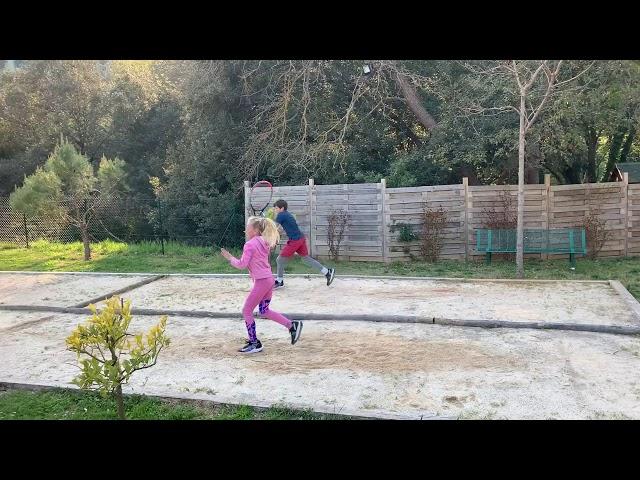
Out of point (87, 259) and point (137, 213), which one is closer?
point (87, 259)

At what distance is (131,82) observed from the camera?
83.1 ft

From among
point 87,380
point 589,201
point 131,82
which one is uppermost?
point 131,82

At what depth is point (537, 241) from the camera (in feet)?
43.1

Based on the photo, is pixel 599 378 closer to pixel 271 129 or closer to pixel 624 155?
pixel 271 129

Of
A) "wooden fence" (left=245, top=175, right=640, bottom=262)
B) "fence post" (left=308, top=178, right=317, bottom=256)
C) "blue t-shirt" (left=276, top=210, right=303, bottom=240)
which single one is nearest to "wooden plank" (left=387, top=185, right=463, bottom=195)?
"wooden fence" (left=245, top=175, right=640, bottom=262)

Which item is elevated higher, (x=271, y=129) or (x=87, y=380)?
(x=271, y=129)

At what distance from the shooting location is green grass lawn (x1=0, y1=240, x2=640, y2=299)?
11812mm

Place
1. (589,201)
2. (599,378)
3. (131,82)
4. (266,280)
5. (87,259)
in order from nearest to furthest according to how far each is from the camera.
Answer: (599,378), (266,280), (589,201), (87,259), (131,82)

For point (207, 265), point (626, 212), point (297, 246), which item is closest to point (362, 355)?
point (297, 246)

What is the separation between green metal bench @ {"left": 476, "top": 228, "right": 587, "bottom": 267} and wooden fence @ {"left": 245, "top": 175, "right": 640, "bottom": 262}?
50 centimetres

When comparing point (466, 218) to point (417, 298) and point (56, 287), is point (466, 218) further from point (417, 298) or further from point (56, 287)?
point (56, 287)
